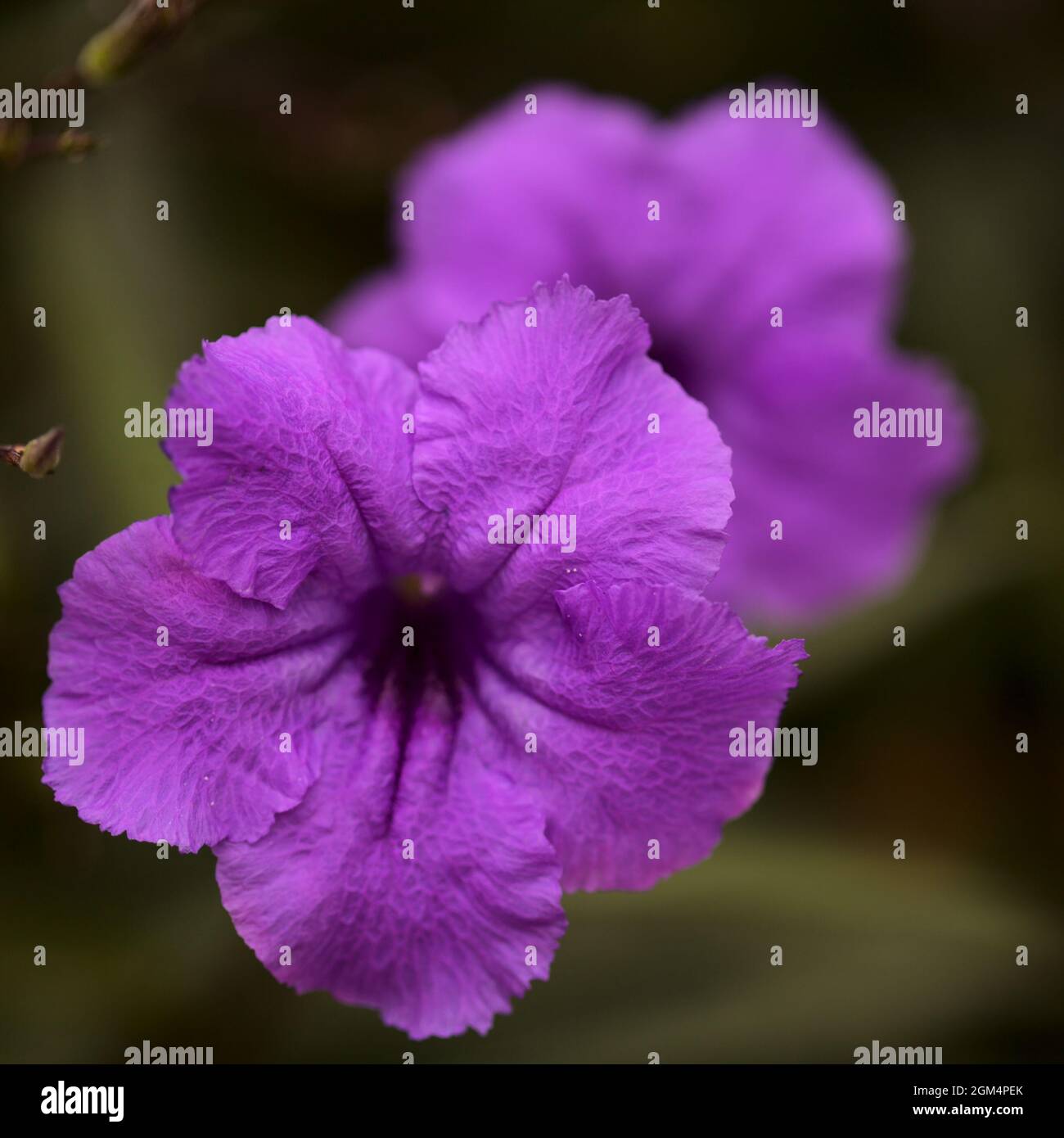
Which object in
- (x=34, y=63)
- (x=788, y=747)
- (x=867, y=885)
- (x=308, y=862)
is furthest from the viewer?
(x=788, y=747)

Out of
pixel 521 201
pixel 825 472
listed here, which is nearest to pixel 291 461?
pixel 521 201

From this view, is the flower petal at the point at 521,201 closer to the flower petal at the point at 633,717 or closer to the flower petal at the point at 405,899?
the flower petal at the point at 633,717

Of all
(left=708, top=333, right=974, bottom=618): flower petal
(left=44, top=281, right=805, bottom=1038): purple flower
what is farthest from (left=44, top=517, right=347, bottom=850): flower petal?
(left=708, top=333, right=974, bottom=618): flower petal

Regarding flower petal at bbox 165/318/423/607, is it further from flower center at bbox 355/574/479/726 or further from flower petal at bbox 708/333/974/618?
flower petal at bbox 708/333/974/618

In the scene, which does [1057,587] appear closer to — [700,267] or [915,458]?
[915,458]

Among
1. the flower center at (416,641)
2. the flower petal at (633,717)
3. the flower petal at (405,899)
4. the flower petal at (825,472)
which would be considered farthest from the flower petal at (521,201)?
the flower petal at (405,899)

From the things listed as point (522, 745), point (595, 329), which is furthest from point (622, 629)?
point (595, 329)
